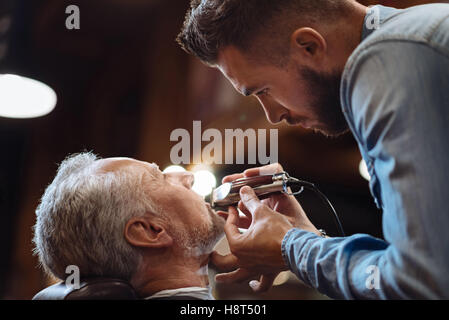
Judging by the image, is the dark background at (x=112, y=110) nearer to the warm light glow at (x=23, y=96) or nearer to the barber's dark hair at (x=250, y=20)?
the warm light glow at (x=23, y=96)

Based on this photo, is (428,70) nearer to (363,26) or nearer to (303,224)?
(363,26)

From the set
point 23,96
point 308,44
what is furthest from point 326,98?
point 23,96

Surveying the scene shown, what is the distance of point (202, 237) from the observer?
146cm

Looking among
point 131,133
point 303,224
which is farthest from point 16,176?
point 303,224

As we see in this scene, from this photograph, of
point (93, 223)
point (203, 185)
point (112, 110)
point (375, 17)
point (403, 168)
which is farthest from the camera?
point (112, 110)

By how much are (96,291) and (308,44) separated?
0.98 metres

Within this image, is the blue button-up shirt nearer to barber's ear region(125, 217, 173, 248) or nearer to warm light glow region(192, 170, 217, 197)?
barber's ear region(125, 217, 173, 248)

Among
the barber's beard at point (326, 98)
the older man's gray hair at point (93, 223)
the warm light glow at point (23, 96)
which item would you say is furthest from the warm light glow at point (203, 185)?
the warm light glow at point (23, 96)

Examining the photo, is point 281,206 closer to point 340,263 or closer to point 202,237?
point 202,237

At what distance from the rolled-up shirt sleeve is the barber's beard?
30 centimetres

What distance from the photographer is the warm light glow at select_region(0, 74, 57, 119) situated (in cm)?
236

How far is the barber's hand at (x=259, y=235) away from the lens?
1132 millimetres

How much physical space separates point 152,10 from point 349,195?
307 cm

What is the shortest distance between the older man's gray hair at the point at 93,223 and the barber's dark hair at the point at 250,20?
56 centimetres
